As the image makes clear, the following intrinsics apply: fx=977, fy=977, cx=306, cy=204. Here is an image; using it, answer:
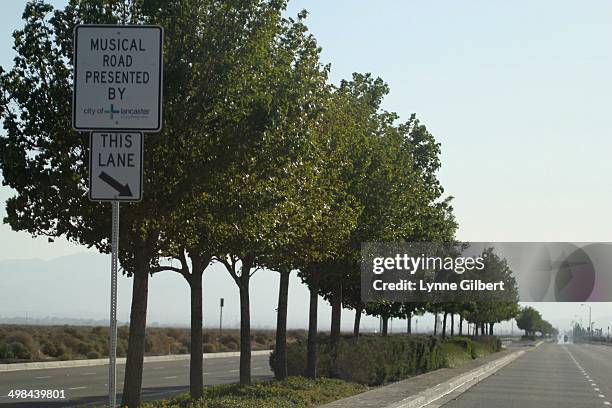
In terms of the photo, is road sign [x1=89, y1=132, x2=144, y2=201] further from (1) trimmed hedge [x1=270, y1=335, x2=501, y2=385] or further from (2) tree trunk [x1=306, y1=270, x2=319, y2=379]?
(1) trimmed hedge [x1=270, y1=335, x2=501, y2=385]

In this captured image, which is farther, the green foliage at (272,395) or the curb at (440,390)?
the curb at (440,390)

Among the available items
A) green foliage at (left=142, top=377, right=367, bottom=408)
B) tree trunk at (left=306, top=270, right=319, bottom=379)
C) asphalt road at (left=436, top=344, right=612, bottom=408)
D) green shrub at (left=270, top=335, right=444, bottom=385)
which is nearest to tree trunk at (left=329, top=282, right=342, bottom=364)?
green shrub at (left=270, top=335, right=444, bottom=385)

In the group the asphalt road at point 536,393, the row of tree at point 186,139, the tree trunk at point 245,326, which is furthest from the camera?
the asphalt road at point 536,393

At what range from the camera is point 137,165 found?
9.12 m

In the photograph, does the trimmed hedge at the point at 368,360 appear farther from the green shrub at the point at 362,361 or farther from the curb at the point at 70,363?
the curb at the point at 70,363

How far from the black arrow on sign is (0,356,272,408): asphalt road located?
45.6 feet

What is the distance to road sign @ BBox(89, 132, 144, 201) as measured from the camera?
9.09m

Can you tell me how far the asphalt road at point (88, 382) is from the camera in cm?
2428

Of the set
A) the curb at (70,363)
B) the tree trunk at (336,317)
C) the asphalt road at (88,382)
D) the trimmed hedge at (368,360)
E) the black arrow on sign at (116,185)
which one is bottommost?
the curb at (70,363)

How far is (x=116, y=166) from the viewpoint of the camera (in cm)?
913

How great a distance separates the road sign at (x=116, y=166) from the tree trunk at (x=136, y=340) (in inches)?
246

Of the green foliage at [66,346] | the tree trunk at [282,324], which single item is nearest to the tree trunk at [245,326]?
the tree trunk at [282,324]

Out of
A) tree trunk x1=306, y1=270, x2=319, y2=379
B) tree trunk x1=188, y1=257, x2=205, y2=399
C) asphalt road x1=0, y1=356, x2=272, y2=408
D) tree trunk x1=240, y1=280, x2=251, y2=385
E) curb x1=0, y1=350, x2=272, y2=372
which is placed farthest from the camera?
curb x1=0, y1=350, x2=272, y2=372

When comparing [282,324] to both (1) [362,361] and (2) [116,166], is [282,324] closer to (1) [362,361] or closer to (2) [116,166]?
(1) [362,361]
